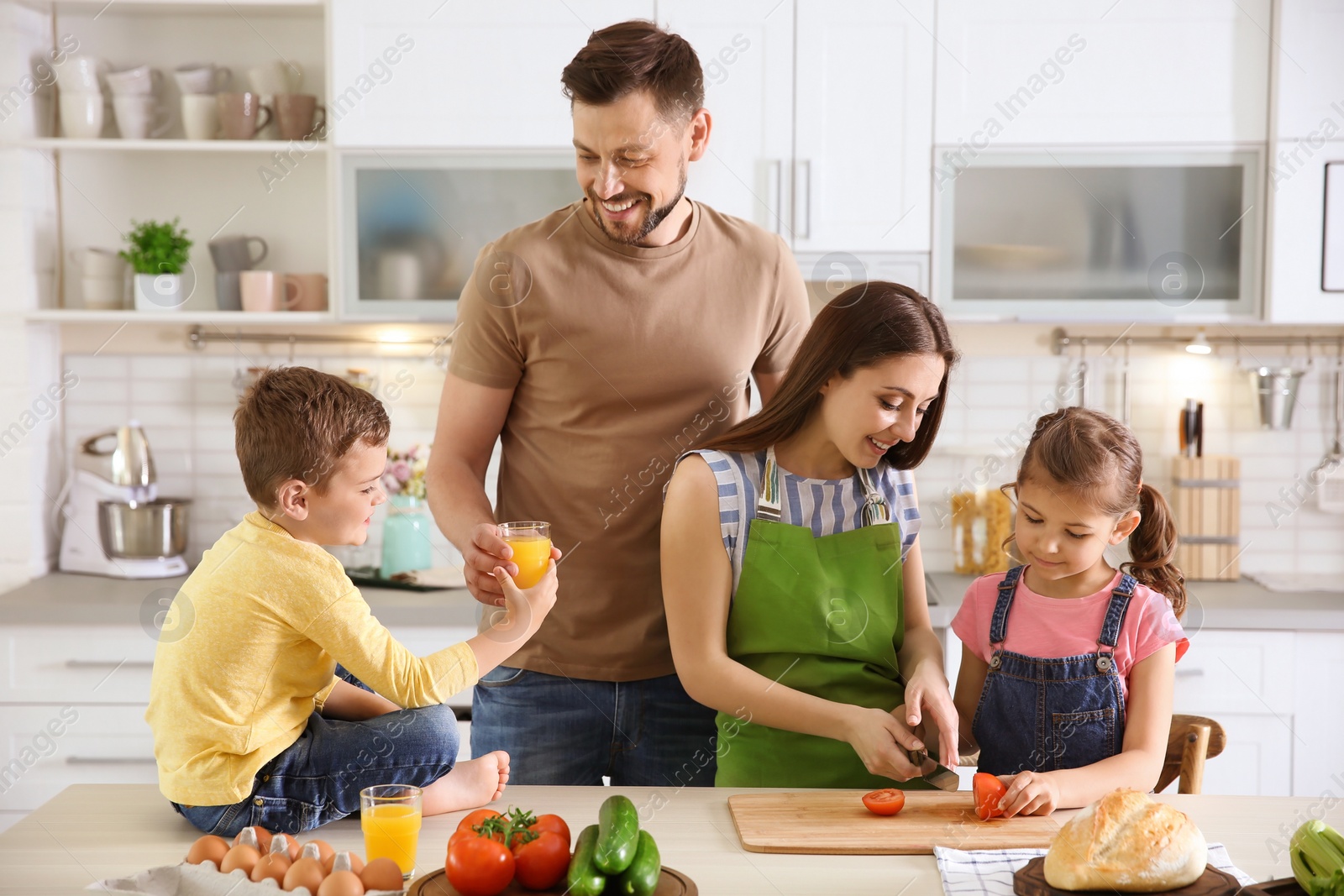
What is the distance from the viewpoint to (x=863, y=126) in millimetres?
2793

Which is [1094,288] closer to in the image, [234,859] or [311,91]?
[311,91]

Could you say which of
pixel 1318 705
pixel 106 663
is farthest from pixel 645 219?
pixel 1318 705

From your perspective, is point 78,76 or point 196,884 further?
point 78,76

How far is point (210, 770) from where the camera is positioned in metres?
1.27

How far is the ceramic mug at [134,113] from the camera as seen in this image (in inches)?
116

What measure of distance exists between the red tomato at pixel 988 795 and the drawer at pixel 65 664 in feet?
6.90

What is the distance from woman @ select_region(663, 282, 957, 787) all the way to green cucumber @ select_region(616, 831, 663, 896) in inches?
16.8

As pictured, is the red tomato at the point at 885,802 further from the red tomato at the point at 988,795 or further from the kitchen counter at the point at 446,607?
the kitchen counter at the point at 446,607

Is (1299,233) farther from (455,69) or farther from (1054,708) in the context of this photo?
(455,69)

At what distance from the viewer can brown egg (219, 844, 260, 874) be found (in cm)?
110

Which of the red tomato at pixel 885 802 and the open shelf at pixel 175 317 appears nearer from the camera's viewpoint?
the red tomato at pixel 885 802

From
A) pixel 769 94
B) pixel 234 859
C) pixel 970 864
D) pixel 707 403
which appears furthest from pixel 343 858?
pixel 769 94

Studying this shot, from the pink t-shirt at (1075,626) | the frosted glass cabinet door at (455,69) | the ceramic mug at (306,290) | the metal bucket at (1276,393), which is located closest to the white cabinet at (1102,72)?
the metal bucket at (1276,393)

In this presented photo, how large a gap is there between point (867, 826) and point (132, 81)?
8.79 ft
